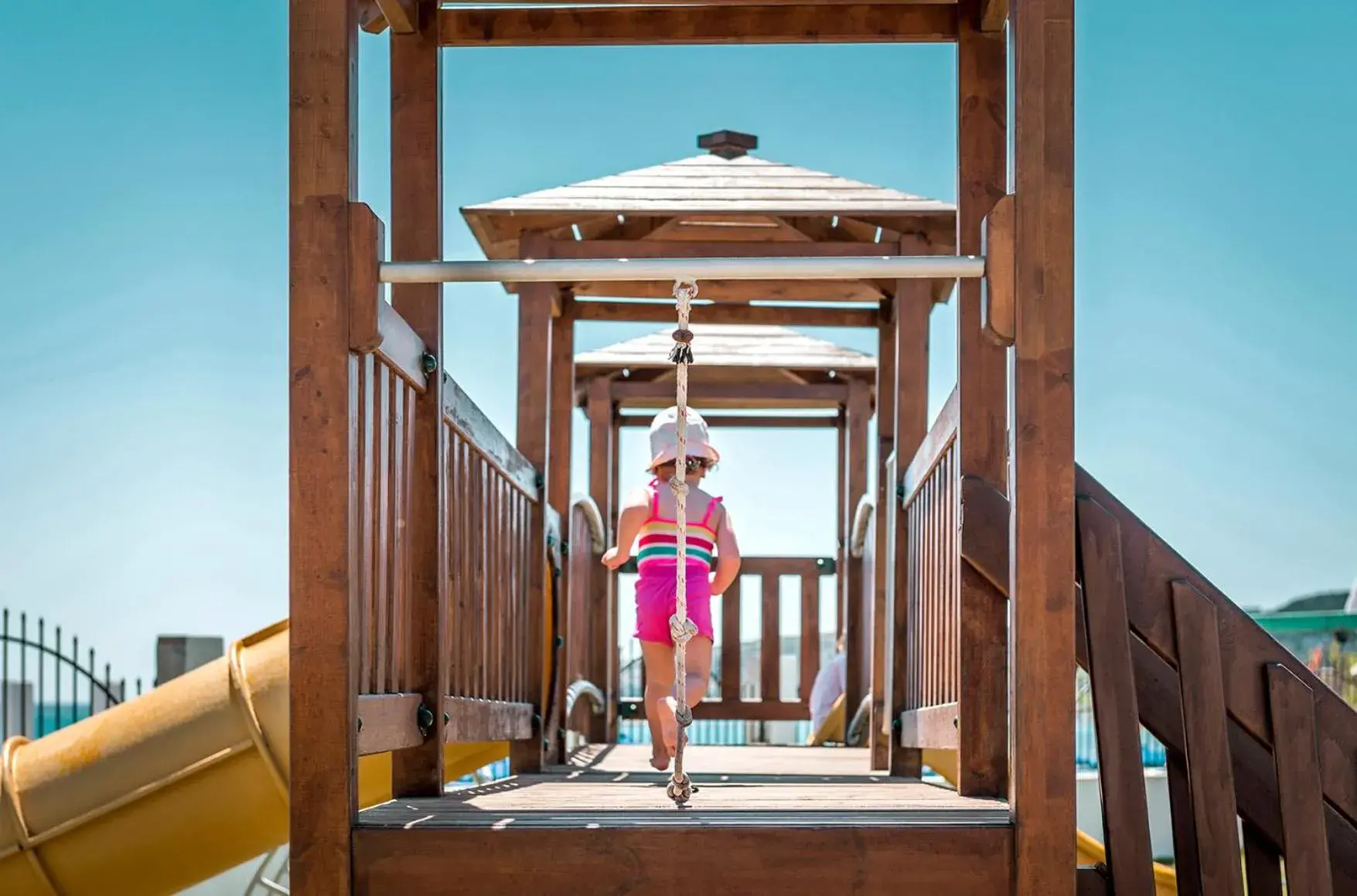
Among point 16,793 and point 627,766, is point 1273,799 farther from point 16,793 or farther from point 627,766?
point 16,793

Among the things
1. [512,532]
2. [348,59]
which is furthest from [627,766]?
[348,59]

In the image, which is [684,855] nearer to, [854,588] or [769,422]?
[854,588]

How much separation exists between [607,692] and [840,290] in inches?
109

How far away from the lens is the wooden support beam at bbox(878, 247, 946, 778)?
247 inches

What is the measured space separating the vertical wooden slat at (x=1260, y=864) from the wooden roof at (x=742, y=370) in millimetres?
6397

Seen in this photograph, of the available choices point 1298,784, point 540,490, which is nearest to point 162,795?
point 540,490

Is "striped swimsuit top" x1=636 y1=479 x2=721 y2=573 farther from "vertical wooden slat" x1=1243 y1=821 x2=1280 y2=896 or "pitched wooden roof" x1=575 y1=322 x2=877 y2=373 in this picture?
"pitched wooden roof" x1=575 y1=322 x2=877 y2=373

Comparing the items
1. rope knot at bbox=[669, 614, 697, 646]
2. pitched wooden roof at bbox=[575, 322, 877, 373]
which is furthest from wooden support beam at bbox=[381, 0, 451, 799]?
pitched wooden roof at bbox=[575, 322, 877, 373]

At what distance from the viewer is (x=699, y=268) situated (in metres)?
3.76

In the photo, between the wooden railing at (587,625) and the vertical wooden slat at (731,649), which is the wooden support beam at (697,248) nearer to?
the wooden railing at (587,625)

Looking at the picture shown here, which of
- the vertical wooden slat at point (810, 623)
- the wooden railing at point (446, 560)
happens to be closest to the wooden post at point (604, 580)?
the vertical wooden slat at point (810, 623)

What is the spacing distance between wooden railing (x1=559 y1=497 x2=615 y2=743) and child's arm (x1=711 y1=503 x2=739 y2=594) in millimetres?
2088

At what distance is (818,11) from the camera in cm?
580

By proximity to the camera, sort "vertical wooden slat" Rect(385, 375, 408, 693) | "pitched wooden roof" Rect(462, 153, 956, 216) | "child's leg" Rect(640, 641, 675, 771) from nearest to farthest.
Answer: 1. "vertical wooden slat" Rect(385, 375, 408, 693)
2. "child's leg" Rect(640, 641, 675, 771)
3. "pitched wooden roof" Rect(462, 153, 956, 216)
